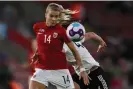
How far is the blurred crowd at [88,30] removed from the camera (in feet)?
52.7

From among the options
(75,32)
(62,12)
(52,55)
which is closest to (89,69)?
(75,32)

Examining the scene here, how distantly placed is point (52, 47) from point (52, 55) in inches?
4.3

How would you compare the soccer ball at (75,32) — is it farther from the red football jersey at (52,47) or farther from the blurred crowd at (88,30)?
the blurred crowd at (88,30)

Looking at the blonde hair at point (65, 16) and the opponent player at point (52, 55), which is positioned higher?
the blonde hair at point (65, 16)

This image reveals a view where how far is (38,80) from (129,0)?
9662 millimetres

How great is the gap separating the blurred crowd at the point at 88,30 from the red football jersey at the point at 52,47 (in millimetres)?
6476

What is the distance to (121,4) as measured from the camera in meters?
18.5

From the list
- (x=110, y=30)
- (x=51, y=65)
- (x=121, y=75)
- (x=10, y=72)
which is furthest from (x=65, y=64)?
(x=110, y=30)

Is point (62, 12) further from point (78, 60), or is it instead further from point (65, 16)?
Answer: point (78, 60)

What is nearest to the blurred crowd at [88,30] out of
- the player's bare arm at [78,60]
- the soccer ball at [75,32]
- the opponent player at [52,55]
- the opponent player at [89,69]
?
the opponent player at [89,69]

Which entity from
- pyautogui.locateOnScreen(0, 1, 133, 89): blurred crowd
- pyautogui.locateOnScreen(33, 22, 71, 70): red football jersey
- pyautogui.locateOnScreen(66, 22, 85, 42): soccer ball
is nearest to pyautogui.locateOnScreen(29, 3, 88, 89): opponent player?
pyautogui.locateOnScreen(33, 22, 71, 70): red football jersey

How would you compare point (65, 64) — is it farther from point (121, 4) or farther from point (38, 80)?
point (121, 4)

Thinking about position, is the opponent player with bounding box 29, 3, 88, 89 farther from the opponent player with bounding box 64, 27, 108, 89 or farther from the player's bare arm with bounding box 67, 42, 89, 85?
the opponent player with bounding box 64, 27, 108, 89

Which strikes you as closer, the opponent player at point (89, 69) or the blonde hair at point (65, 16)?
the blonde hair at point (65, 16)
